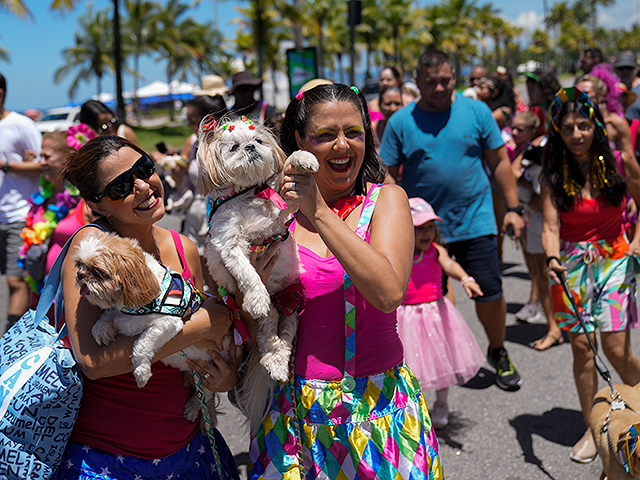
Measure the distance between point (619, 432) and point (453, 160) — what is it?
2.47 m

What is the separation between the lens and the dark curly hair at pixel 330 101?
85.6 inches

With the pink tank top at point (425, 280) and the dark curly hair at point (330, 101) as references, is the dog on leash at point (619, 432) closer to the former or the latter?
the pink tank top at point (425, 280)

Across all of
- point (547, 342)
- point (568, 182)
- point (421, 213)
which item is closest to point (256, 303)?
point (421, 213)

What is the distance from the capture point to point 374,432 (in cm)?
202

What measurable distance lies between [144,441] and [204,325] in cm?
46

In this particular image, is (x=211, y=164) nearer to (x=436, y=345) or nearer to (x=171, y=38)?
(x=436, y=345)

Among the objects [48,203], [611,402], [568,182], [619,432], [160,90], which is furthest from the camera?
[160,90]

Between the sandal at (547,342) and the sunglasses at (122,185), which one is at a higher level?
the sunglasses at (122,185)

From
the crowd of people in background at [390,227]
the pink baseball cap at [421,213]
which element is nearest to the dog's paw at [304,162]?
the crowd of people in background at [390,227]

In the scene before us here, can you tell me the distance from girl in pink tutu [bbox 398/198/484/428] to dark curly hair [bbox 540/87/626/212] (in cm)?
75

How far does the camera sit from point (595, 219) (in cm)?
367

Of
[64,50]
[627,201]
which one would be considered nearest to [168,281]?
[627,201]

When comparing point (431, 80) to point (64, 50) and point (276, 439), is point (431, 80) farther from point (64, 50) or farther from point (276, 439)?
point (64, 50)

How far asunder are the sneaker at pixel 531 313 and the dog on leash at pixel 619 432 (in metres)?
3.22
